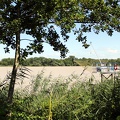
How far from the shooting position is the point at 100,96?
708cm

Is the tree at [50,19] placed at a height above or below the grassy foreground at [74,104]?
above

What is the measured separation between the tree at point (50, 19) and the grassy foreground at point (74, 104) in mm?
615

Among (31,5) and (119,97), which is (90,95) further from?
(31,5)

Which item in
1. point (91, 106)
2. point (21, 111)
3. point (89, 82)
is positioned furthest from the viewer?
point (89, 82)

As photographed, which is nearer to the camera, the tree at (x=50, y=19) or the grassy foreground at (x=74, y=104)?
the tree at (x=50, y=19)

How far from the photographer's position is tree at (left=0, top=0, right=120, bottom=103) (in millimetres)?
5785

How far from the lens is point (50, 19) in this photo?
237 inches

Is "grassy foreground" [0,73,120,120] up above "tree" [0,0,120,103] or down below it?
below

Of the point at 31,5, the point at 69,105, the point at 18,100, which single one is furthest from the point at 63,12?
the point at 18,100

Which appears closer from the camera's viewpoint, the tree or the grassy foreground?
the tree

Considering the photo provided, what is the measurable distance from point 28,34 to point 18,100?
2216 millimetres

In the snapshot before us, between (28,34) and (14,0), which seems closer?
(14,0)

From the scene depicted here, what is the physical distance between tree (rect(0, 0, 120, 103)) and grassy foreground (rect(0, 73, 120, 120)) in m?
0.61

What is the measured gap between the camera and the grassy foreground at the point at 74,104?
6.64 metres
